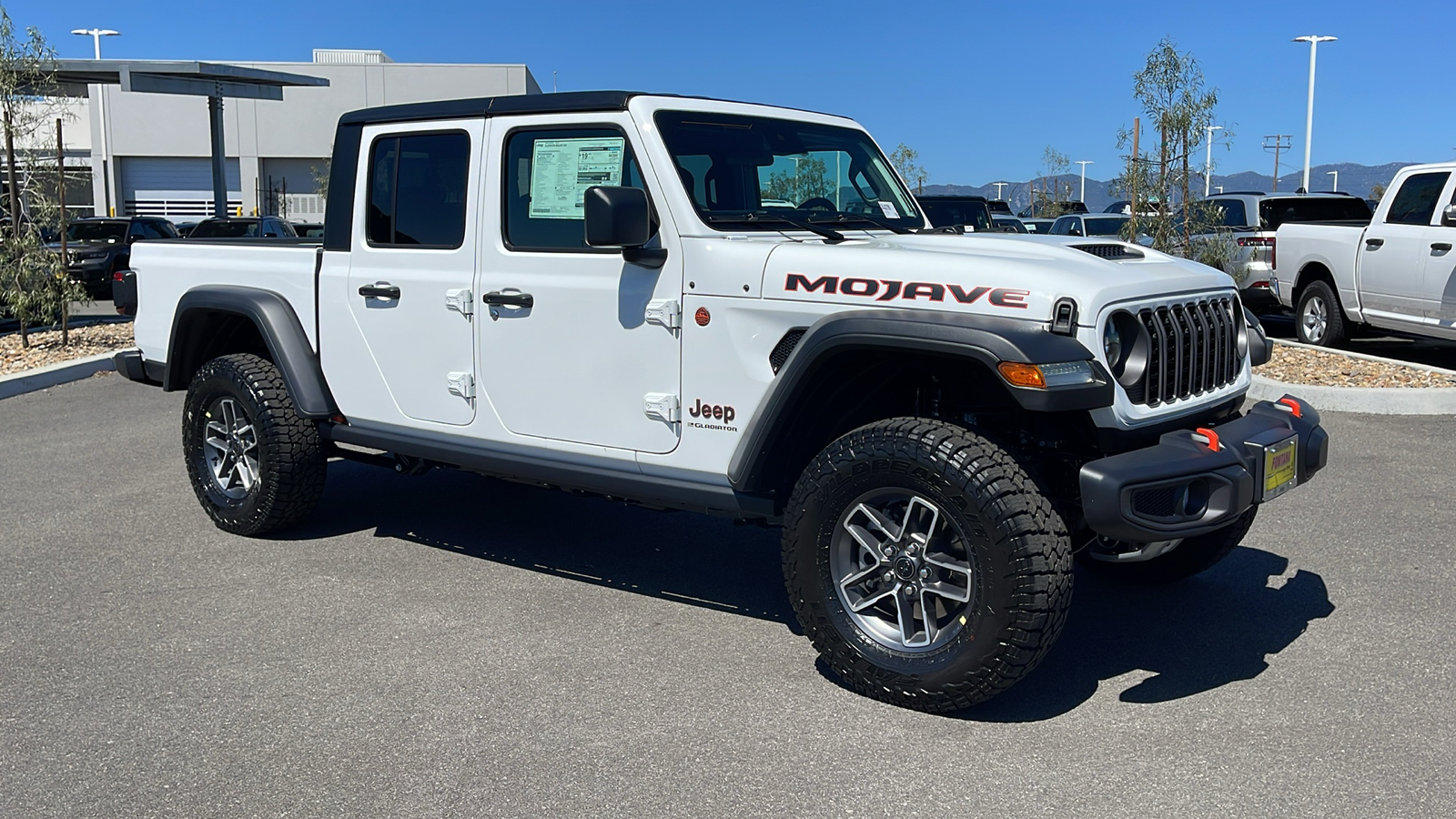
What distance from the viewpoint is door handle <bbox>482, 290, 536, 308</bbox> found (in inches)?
191

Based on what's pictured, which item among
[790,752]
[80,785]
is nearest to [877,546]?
[790,752]

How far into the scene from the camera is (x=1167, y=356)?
13.7ft

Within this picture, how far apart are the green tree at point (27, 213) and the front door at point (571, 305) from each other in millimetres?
10084

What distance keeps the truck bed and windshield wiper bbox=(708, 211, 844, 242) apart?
2191mm

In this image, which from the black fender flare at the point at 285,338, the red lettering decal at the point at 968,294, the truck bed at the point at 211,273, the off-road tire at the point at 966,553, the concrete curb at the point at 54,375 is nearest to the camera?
the off-road tire at the point at 966,553

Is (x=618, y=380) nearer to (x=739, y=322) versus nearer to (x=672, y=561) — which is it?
(x=739, y=322)

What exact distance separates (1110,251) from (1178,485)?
106 cm

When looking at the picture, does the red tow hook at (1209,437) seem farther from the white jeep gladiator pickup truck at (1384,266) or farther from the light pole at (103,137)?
the light pole at (103,137)

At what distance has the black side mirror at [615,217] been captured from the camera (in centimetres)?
420

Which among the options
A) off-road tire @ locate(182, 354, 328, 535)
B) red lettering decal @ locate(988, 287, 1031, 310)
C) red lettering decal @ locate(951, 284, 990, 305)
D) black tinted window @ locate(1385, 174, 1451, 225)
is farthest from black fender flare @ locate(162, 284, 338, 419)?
black tinted window @ locate(1385, 174, 1451, 225)

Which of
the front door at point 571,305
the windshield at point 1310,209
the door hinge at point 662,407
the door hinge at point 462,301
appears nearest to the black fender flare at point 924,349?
the door hinge at point 662,407

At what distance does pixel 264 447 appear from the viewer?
5832 millimetres

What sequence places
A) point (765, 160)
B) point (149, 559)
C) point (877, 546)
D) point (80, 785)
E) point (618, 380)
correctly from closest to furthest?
A: point (80, 785) → point (877, 546) → point (618, 380) → point (765, 160) → point (149, 559)

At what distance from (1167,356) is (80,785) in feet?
11.7
